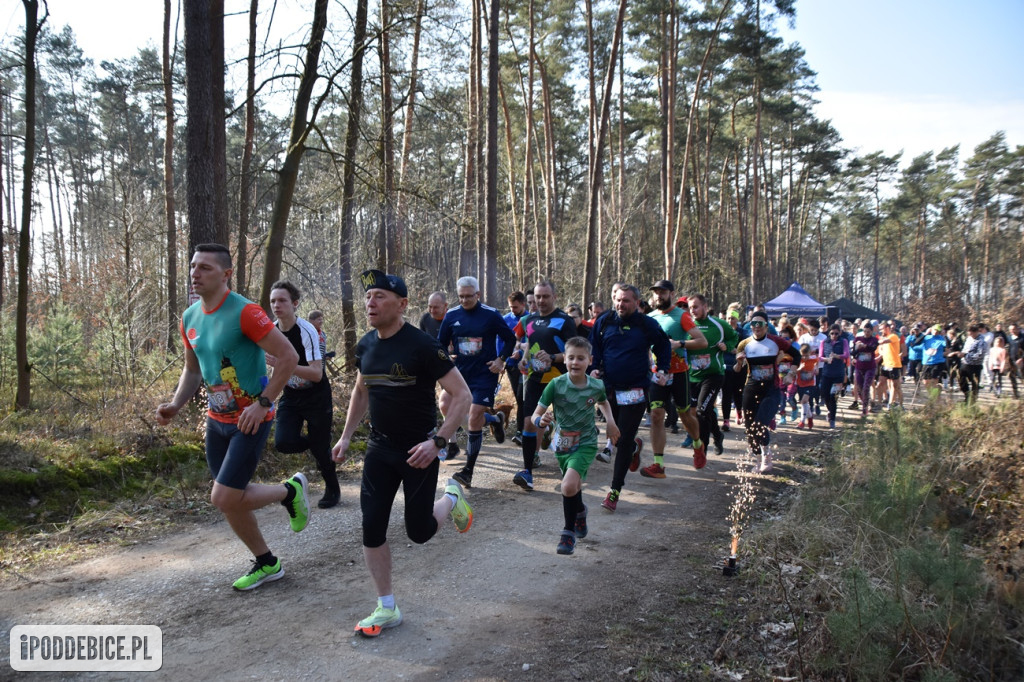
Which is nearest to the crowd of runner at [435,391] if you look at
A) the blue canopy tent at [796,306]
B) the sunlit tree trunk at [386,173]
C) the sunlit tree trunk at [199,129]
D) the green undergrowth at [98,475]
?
the green undergrowth at [98,475]

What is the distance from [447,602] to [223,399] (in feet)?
6.55

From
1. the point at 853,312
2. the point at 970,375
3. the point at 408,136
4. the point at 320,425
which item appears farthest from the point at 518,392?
the point at 853,312

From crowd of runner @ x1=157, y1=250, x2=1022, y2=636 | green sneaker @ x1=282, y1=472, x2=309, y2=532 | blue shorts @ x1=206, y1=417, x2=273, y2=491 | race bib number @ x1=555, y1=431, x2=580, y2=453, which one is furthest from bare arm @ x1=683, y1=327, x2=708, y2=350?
blue shorts @ x1=206, y1=417, x2=273, y2=491

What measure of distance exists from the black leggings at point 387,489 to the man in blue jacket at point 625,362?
3.01 metres

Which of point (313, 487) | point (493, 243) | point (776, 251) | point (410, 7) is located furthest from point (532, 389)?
point (776, 251)

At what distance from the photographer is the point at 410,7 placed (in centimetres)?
1091

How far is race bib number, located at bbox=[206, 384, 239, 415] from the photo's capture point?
4.27 m

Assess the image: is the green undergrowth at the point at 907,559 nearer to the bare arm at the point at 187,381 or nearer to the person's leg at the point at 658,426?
the person's leg at the point at 658,426

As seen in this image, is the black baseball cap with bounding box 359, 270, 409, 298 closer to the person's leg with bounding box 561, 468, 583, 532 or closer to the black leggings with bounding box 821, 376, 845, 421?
the person's leg with bounding box 561, 468, 583, 532

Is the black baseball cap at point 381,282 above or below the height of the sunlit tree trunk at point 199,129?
below

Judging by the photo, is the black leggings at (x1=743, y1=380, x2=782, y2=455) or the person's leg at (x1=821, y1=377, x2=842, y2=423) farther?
the person's leg at (x1=821, y1=377, x2=842, y2=423)

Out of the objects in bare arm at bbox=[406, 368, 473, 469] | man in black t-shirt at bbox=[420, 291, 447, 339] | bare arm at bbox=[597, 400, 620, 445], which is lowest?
bare arm at bbox=[597, 400, 620, 445]

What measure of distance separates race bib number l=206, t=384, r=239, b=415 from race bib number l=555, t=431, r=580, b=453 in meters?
2.63

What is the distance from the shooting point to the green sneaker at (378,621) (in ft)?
13.1
